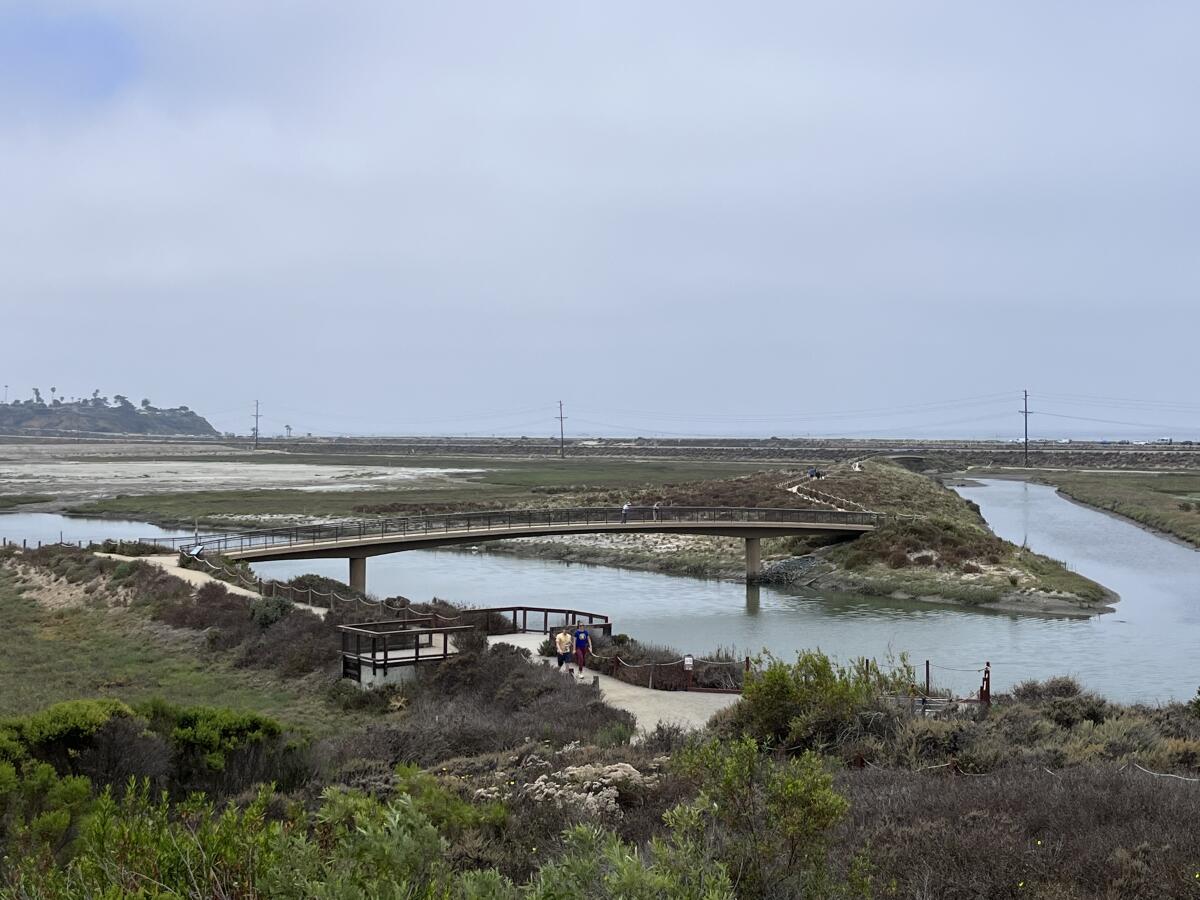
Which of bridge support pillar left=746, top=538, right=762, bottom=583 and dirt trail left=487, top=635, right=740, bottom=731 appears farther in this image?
bridge support pillar left=746, top=538, right=762, bottom=583

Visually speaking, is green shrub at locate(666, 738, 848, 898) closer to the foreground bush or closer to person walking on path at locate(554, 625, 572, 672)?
the foreground bush

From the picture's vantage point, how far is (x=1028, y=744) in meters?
13.3

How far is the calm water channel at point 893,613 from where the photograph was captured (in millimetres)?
28891

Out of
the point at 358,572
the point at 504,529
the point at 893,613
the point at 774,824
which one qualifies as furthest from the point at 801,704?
the point at 504,529

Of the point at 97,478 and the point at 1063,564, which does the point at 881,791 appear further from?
the point at 97,478

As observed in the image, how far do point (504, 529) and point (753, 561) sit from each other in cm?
1102

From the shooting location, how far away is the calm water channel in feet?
94.8

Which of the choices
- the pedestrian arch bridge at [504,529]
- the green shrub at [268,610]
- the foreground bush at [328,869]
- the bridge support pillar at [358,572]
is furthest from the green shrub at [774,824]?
the bridge support pillar at [358,572]

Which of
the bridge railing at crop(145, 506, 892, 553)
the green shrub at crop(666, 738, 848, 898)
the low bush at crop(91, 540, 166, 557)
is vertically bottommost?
the low bush at crop(91, 540, 166, 557)

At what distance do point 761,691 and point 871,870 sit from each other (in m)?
6.56

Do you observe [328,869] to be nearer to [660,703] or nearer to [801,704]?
[801,704]

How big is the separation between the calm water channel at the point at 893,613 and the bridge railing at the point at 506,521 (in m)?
2.36

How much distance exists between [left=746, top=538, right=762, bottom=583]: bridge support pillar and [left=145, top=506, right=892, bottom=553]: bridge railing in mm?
1296

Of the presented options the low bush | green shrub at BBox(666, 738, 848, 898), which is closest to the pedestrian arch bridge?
the low bush
